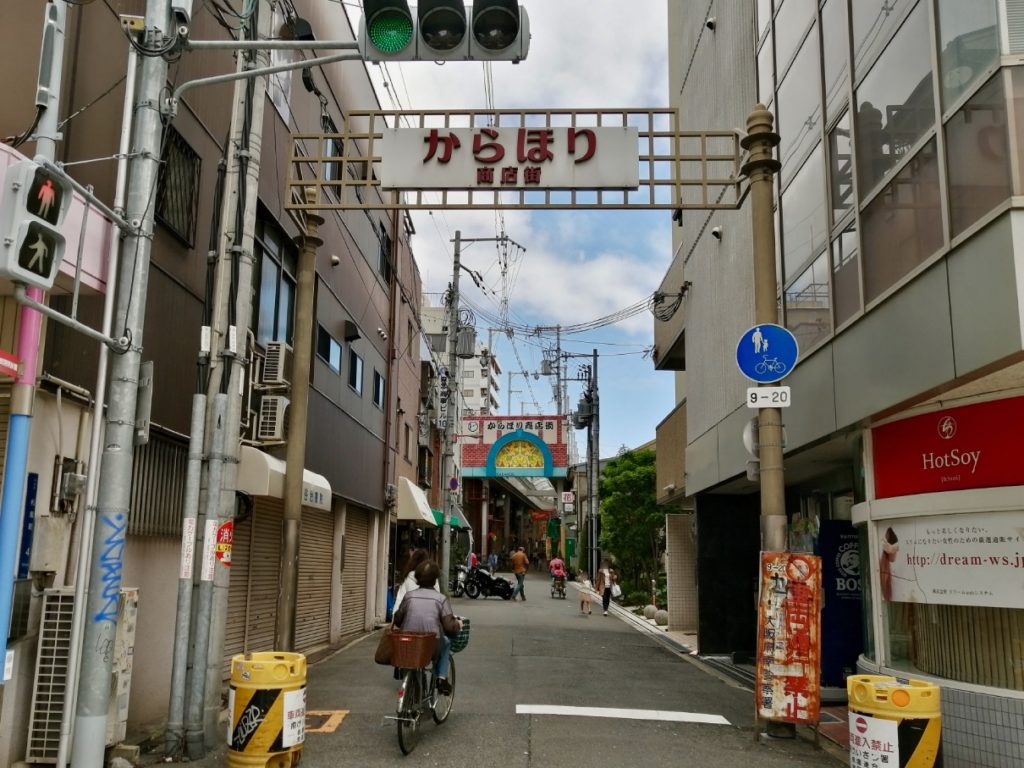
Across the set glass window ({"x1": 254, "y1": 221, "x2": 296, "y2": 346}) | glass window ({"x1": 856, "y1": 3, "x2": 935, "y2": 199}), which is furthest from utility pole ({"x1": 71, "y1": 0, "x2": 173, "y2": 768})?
glass window ({"x1": 856, "y1": 3, "x2": 935, "y2": 199})

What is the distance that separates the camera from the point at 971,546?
7160mm

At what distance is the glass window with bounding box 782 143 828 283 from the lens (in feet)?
33.7

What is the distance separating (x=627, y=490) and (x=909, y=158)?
2522cm

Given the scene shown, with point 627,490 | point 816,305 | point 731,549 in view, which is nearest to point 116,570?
point 816,305

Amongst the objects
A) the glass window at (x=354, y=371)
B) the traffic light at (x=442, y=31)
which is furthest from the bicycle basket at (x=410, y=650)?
the glass window at (x=354, y=371)

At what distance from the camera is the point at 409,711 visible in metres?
7.73

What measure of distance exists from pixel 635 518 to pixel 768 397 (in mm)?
24000


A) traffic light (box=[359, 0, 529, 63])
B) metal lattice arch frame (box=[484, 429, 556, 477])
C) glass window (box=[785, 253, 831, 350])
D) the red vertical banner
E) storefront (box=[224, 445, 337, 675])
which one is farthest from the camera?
metal lattice arch frame (box=[484, 429, 556, 477])

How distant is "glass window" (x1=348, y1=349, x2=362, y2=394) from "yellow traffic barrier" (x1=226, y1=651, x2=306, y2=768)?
459 inches

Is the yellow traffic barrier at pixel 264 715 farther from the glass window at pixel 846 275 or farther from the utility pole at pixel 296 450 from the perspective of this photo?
the glass window at pixel 846 275

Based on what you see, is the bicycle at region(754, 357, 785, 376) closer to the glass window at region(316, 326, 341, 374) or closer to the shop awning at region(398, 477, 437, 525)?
the glass window at region(316, 326, 341, 374)

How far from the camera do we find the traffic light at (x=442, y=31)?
592cm

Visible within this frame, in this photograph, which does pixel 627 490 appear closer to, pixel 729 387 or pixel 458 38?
pixel 729 387

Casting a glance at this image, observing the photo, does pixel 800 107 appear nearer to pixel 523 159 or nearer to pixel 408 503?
pixel 523 159
